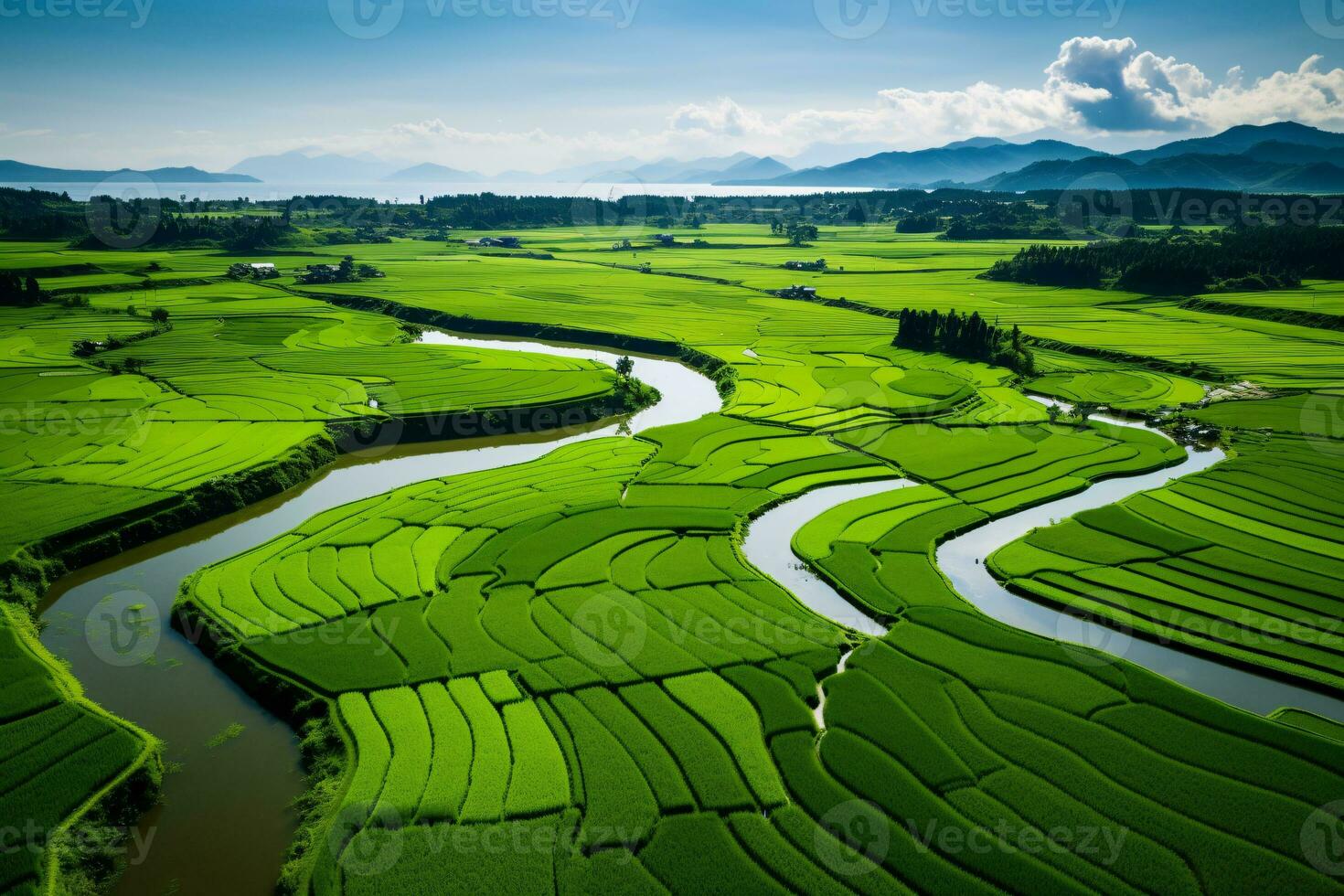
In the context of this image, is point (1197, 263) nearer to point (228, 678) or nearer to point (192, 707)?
point (228, 678)

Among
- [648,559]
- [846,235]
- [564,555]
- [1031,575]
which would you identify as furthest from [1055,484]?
[846,235]

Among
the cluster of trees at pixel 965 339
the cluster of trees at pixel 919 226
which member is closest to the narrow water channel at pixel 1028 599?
the cluster of trees at pixel 965 339

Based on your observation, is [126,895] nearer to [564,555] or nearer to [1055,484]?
[564,555]

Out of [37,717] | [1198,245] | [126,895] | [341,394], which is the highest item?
[1198,245]

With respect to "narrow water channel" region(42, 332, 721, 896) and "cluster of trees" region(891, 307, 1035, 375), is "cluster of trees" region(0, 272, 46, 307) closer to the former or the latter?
"narrow water channel" region(42, 332, 721, 896)

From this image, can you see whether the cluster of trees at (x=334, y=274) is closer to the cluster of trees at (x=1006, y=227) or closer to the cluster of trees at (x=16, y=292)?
the cluster of trees at (x=16, y=292)

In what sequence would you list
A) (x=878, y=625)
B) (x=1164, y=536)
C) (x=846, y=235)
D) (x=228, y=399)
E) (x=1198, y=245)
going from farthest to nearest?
(x=846, y=235)
(x=1198, y=245)
(x=228, y=399)
(x=1164, y=536)
(x=878, y=625)
